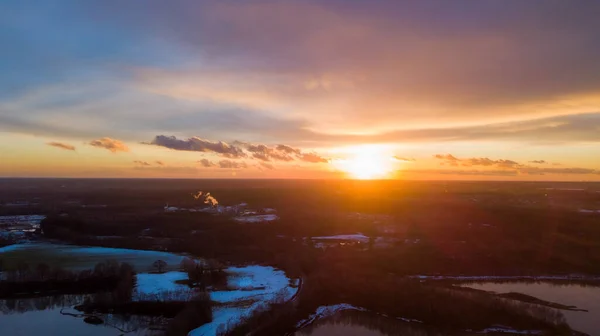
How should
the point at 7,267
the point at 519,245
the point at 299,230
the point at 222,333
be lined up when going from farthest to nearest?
the point at 299,230, the point at 519,245, the point at 7,267, the point at 222,333

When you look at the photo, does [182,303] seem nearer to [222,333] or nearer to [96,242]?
[222,333]

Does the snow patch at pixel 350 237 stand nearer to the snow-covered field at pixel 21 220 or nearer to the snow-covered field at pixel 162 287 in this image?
the snow-covered field at pixel 162 287

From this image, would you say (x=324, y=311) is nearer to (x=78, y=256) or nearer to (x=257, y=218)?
(x=78, y=256)

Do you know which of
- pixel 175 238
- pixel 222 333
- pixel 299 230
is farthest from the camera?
pixel 299 230

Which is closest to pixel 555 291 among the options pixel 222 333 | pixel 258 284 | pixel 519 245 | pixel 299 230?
pixel 519 245

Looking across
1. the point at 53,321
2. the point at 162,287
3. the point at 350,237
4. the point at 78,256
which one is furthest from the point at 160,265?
the point at 350,237

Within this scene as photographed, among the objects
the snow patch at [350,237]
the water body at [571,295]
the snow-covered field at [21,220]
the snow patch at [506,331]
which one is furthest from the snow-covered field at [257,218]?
the snow patch at [506,331]
